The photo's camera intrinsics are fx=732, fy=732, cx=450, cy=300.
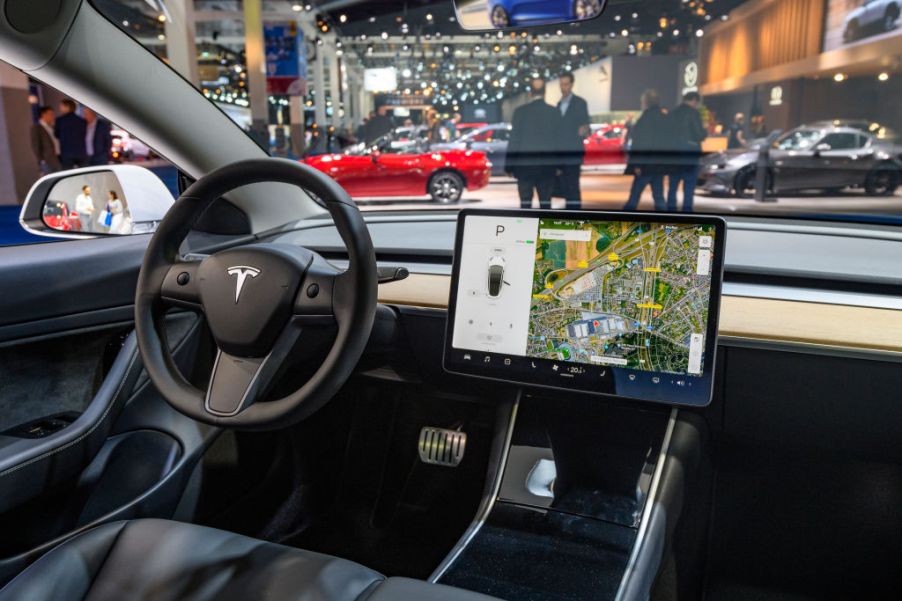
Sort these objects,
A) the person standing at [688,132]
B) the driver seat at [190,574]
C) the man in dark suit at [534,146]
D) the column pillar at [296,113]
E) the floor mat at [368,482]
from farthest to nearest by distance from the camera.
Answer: the column pillar at [296,113]
the person standing at [688,132]
the man in dark suit at [534,146]
the floor mat at [368,482]
the driver seat at [190,574]

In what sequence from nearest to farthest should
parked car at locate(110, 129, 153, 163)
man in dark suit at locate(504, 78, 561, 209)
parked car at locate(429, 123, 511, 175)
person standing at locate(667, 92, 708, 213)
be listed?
1. parked car at locate(110, 129, 153, 163)
2. man in dark suit at locate(504, 78, 561, 209)
3. parked car at locate(429, 123, 511, 175)
4. person standing at locate(667, 92, 708, 213)

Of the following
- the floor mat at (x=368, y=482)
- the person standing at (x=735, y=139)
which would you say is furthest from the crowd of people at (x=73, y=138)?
the person standing at (x=735, y=139)

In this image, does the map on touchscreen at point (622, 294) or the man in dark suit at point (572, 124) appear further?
the man in dark suit at point (572, 124)

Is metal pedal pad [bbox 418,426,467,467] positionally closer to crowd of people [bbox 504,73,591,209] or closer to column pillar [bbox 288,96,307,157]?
crowd of people [bbox 504,73,591,209]

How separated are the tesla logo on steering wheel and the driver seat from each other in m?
0.41

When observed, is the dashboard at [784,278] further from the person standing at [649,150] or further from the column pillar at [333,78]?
the column pillar at [333,78]

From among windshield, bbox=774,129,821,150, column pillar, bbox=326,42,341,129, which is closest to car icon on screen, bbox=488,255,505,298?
column pillar, bbox=326,42,341,129

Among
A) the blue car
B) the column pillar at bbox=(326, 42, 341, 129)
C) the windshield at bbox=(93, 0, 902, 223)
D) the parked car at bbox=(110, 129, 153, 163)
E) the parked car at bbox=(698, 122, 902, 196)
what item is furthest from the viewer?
the column pillar at bbox=(326, 42, 341, 129)

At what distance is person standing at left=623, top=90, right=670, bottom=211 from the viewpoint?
160 inches

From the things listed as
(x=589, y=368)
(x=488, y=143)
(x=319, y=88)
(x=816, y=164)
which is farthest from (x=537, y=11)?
(x=816, y=164)

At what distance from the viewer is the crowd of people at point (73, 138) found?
6.99 ft

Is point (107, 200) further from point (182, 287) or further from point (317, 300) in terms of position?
point (317, 300)

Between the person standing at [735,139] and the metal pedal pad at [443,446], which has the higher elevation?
the person standing at [735,139]

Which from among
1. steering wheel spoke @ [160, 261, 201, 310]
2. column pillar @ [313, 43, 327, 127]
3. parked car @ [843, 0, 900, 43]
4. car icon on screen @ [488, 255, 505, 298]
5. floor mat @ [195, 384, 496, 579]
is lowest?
floor mat @ [195, 384, 496, 579]
